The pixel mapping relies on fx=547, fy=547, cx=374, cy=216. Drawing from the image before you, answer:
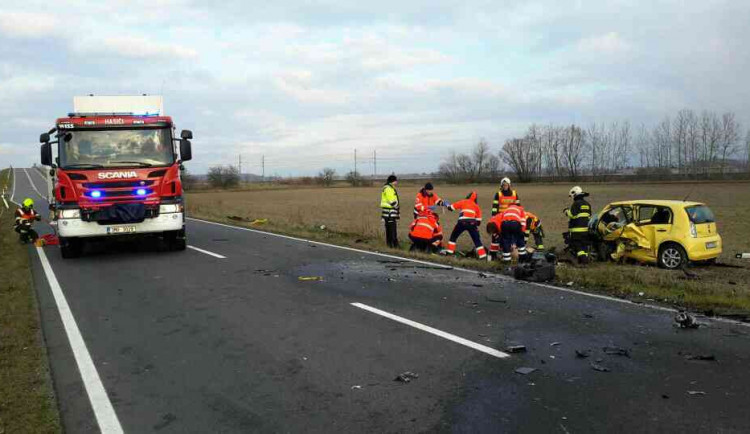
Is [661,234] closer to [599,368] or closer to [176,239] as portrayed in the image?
[599,368]

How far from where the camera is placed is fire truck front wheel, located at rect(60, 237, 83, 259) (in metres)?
11.6

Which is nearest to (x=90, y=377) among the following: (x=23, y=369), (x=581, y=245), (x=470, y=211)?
(x=23, y=369)

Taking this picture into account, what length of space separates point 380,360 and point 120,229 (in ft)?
27.6

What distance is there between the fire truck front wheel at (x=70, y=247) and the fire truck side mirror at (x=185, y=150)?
2865 mm

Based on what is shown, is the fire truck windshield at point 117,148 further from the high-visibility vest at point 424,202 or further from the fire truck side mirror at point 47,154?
the high-visibility vest at point 424,202

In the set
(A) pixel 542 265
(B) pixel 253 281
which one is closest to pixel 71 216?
(B) pixel 253 281

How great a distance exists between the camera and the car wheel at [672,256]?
33.7 feet

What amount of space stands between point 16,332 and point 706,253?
11023 mm

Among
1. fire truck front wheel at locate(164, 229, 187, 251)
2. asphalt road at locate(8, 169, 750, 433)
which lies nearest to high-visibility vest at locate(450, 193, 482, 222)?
asphalt road at locate(8, 169, 750, 433)

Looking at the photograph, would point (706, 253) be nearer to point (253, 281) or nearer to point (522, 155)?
point (253, 281)

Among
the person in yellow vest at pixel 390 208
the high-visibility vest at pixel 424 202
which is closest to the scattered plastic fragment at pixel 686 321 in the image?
the high-visibility vest at pixel 424 202

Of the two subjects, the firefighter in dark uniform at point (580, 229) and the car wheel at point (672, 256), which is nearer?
the car wheel at point (672, 256)

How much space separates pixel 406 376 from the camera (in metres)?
4.52

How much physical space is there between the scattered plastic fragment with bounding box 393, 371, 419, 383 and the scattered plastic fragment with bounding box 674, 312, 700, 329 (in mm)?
3213
